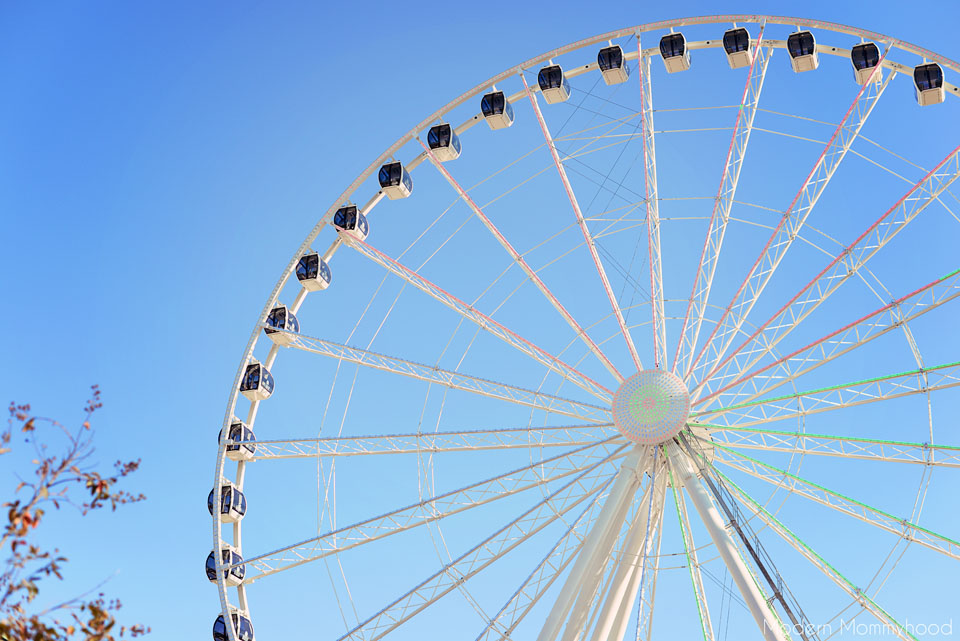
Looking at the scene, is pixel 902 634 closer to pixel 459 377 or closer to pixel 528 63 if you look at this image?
pixel 459 377

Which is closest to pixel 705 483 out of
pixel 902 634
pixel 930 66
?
pixel 902 634

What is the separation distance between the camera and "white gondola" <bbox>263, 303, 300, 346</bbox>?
2758 centimetres

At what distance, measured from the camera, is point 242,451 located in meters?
26.7

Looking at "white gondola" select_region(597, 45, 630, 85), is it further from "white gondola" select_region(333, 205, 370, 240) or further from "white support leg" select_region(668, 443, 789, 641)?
"white support leg" select_region(668, 443, 789, 641)

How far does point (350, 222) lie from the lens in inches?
1086

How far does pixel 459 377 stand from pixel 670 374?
15.8ft

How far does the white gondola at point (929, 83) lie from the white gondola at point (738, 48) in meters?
3.95

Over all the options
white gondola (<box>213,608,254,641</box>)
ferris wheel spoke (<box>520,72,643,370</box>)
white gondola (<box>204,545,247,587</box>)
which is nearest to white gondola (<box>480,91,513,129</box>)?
ferris wheel spoke (<box>520,72,643,370</box>)

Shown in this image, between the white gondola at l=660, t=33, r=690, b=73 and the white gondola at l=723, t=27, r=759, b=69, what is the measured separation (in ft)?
3.31

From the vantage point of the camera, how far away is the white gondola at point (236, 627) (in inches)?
959

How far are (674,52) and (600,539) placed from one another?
12.5 metres

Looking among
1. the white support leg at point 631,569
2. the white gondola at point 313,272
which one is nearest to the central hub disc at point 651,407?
the white support leg at point 631,569

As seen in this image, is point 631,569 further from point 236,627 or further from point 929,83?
point 929,83

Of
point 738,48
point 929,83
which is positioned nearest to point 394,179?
point 738,48
